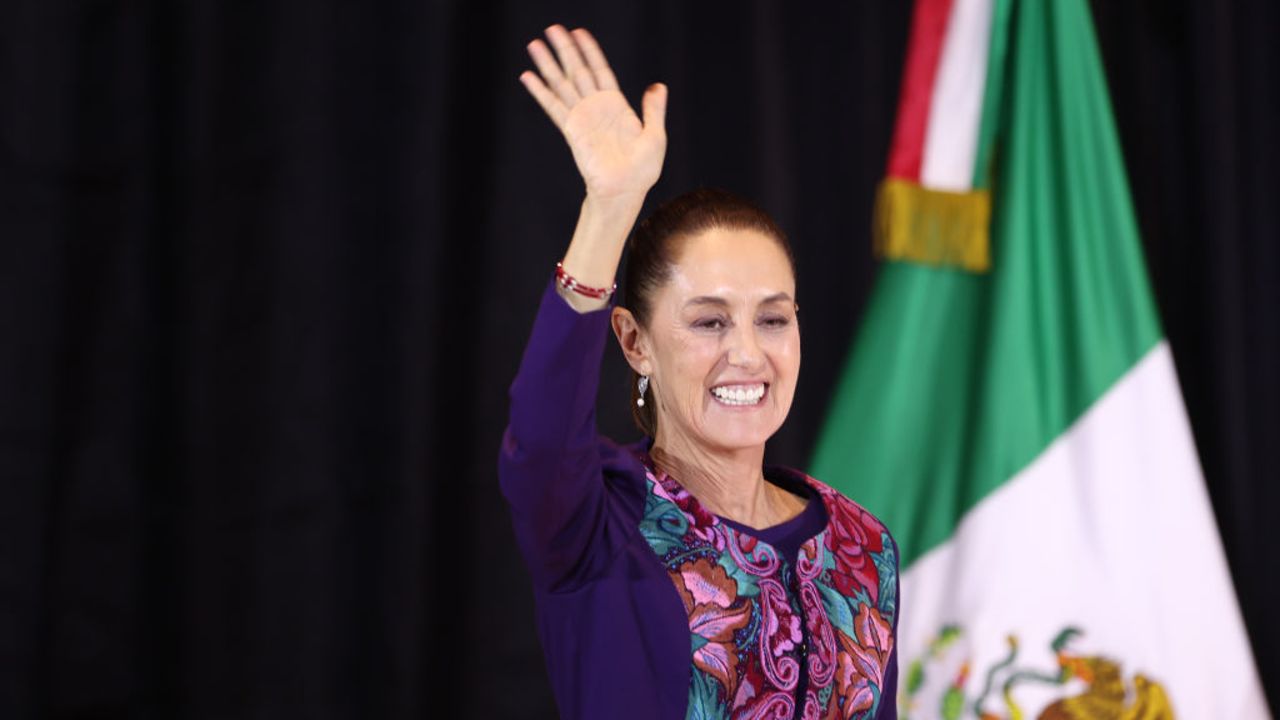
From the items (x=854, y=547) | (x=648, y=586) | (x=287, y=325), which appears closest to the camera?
(x=648, y=586)

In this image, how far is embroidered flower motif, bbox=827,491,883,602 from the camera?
1.46 metres

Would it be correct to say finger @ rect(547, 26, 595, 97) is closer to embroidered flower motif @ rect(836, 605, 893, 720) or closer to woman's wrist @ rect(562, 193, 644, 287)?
woman's wrist @ rect(562, 193, 644, 287)

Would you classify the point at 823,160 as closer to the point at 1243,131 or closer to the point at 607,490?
the point at 1243,131

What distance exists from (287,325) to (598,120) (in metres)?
1.17

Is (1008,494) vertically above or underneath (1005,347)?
underneath

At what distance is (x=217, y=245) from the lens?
7.16 feet

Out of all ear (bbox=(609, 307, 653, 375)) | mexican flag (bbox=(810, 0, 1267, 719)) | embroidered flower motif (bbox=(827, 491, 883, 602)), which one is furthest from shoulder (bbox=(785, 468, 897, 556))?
mexican flag (bbox=(810, 0, 1267, 719))

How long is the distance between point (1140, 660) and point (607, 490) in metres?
1.79

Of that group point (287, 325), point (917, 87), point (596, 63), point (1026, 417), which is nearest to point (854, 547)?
point (596, 63)

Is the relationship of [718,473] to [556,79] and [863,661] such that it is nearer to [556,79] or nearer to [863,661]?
[863,661]

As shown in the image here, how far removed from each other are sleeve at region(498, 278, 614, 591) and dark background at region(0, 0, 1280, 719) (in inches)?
42.4

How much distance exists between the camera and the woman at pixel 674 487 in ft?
3.83

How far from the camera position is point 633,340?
4.88 feet

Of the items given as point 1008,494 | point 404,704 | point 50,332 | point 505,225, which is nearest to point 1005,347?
point 1008,494
